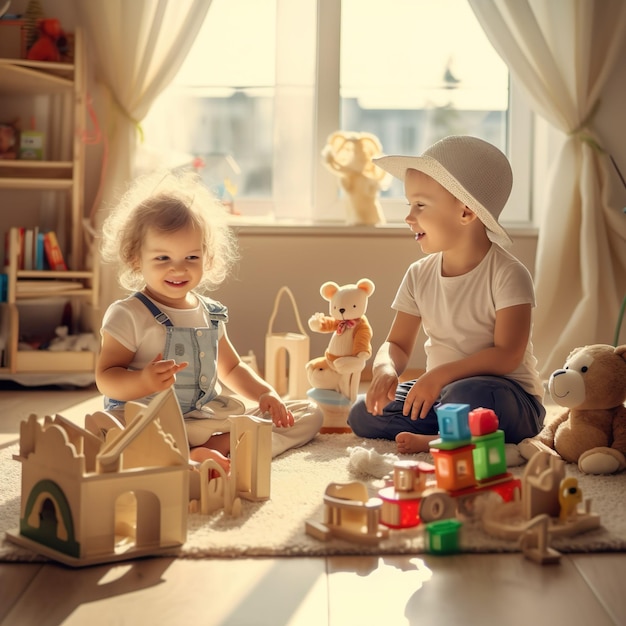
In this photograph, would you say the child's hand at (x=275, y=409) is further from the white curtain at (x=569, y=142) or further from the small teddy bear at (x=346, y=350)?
the white curtain at (x=569, y=142)

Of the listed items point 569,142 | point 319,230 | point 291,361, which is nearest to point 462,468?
point 291,361

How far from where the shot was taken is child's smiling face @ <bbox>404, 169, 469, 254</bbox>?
6.23ft

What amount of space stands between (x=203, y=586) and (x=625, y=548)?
Result: 574mm

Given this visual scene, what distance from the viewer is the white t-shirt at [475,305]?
1875mm

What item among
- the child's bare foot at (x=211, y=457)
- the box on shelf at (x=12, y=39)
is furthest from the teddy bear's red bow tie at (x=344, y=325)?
the box on shelf at (x=12, y=39)

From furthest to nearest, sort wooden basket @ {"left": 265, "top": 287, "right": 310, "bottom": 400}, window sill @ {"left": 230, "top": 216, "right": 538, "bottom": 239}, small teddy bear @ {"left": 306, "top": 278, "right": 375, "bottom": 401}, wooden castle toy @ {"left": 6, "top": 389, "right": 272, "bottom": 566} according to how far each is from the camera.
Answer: window sill @ {"left": 230, "top": 216, "right": 538, "bottom": 239}, wooden basket @ {"left": 265, "top": 287, "right": 310, "bottom": 400}, small teddy bear @ {"left": 306, "top": 278, "right": 375, "bottom": 401}, wooden castle toy @ {"left": 6, "top": 389, "right": 272, "bottom": 566}

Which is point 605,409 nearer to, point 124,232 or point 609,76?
point 124,232

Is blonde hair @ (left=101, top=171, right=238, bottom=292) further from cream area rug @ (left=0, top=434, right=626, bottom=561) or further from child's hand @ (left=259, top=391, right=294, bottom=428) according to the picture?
cream area rug @ (left=0, top=434, right=626, bottom=561)

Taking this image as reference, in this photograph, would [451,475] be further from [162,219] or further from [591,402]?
[162,219]

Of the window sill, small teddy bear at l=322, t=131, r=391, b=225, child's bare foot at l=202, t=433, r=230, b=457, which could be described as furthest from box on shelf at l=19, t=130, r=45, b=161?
child's bare foot at l=202, t=433, r=230, b=457

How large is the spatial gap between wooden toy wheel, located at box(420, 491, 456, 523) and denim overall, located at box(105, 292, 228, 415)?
0.61m

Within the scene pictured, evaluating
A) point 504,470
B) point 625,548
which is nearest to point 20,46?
point 504,470

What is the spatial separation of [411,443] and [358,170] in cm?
139

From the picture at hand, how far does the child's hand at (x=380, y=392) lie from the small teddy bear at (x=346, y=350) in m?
0.35
